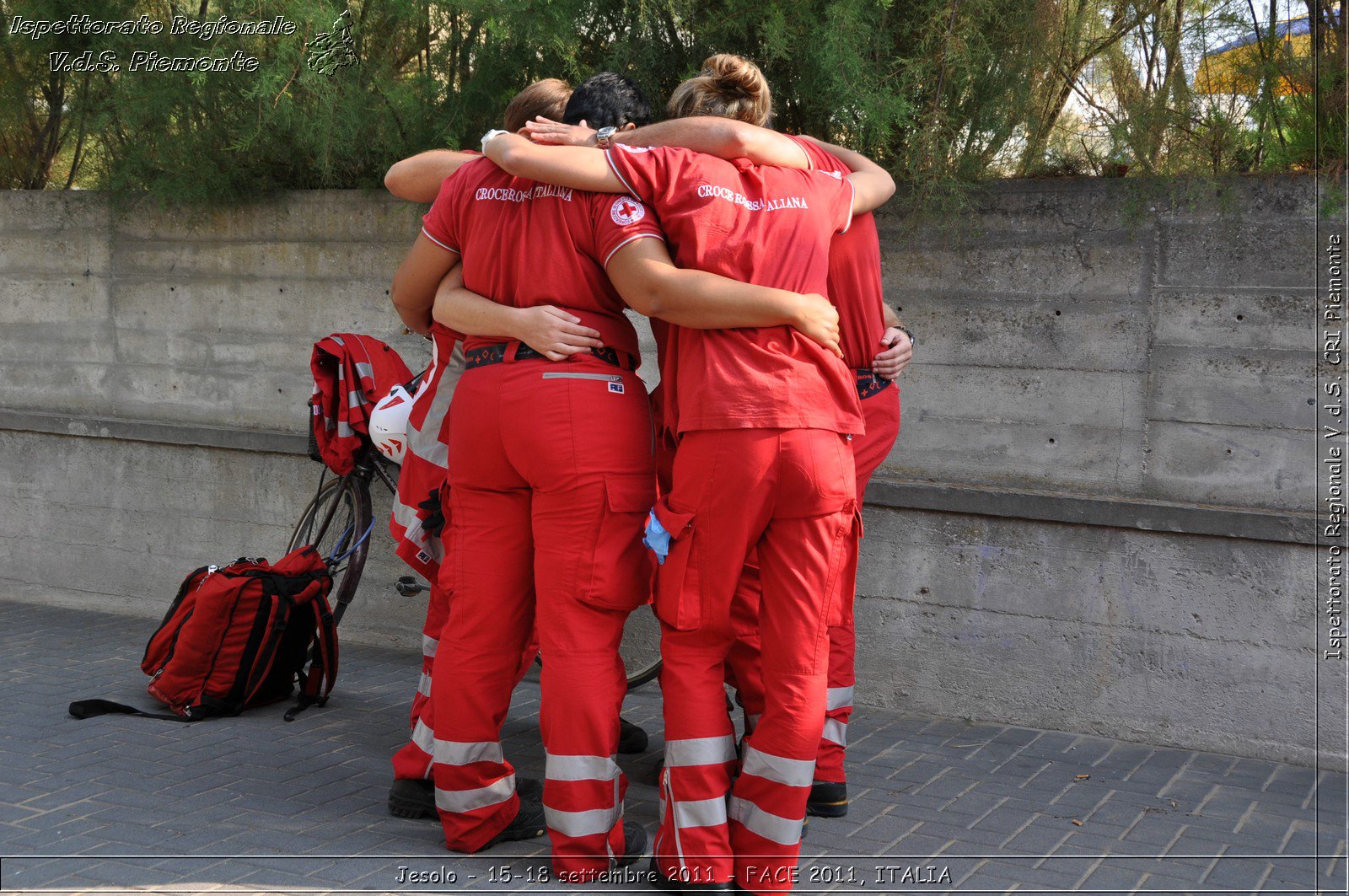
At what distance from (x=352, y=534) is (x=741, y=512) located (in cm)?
314

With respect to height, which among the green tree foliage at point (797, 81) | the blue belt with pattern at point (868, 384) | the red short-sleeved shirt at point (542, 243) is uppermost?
the green tree foliage at point (797, 81)

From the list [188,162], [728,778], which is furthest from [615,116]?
[188,162]

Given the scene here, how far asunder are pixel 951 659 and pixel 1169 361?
1470mm

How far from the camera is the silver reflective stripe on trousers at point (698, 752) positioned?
330 cm

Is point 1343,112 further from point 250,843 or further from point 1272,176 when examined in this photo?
point 250,843

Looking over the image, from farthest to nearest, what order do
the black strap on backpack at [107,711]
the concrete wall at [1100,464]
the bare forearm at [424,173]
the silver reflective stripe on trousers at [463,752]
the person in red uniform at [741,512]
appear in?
the black strap on backpack at [107,711] → the concrete wall at [1100,464] → the bare forearm at [424,173] → the silver reflective stripe on trousers at [463,752] → the person in red uniform at [741,512]

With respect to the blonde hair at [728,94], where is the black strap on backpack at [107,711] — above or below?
below

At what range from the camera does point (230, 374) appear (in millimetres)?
6574

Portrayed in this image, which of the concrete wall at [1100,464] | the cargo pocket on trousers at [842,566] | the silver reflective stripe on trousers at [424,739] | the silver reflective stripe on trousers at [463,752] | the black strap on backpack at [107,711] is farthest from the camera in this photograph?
the black strap on backpack at [107,711]

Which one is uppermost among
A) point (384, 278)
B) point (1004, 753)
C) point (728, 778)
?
point (384, 278)

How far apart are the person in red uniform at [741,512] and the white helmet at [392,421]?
1.97m

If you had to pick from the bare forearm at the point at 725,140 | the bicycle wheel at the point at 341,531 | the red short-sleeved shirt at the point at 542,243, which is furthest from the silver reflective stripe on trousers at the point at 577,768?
the bicycle wheel at the point at 341,531

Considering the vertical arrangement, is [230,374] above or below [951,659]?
above

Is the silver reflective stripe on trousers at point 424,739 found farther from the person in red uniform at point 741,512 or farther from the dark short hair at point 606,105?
the dark short hair at point 606,105
